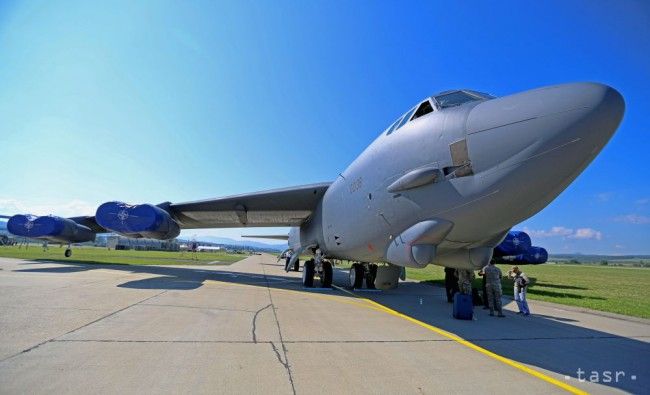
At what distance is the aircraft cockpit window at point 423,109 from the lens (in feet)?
21.4

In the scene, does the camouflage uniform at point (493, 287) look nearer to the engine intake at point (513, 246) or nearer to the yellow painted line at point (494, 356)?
the yellow painted line at point (494, 356)

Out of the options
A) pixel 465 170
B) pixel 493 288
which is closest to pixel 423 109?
pixel 465 170

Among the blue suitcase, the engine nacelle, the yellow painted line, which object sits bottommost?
the yellow painted line

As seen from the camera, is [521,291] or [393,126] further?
[521,291]

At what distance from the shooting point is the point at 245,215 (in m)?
15.7

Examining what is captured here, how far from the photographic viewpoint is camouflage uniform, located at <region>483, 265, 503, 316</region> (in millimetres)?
8469

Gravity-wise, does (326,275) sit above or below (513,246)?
below

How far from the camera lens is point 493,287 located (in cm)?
866

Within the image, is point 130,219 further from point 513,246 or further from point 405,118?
point 513,246

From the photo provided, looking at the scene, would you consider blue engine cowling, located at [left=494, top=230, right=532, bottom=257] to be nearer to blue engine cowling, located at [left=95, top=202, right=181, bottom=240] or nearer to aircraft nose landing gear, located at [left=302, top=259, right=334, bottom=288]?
aircraft nose landing gear, located at [left=302, top=259, right=334, bottom=288]

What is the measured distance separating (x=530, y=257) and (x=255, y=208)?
1414 cm

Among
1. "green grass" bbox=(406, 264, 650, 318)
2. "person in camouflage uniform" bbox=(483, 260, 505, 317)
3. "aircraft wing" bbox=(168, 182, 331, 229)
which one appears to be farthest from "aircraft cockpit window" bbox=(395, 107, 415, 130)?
"green grass" bbox=(406, 264, 650, 318)

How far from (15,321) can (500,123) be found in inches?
299

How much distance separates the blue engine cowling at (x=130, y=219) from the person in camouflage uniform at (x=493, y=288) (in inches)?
427
